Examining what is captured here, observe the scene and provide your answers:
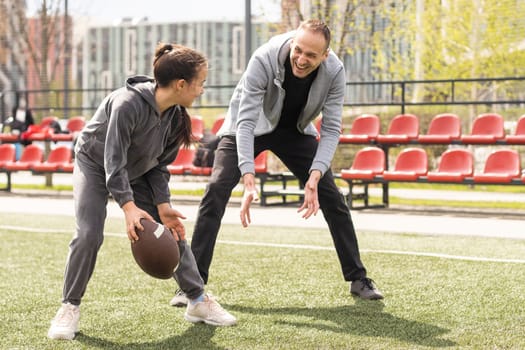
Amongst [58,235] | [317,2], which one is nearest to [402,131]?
[317,2]

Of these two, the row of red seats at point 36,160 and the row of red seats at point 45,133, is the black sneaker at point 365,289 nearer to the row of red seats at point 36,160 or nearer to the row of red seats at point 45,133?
the row of red seats at point 36,160

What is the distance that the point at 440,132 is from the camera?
14141mm

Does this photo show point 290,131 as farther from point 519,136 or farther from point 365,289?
point 519,136

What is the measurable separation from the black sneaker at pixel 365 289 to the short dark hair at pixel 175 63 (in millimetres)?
1943

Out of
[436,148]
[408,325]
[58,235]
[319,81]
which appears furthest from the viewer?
[436,148]

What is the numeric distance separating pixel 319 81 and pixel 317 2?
11786 millimetres

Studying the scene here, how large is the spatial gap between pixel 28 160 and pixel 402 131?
7319 mm

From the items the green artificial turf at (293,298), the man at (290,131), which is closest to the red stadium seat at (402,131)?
the green artificial turf at (293,298)

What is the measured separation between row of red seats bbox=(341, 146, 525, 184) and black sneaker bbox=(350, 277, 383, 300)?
7.08 meters

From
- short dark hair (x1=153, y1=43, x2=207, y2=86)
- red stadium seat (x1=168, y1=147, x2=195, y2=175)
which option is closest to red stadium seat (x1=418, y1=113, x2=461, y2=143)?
red stadium seat (x1=168, y1=147, x2=195, y2=175)

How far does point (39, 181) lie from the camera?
Answer: 67.5 ft

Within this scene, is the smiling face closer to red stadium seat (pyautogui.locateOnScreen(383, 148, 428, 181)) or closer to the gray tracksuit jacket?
the gray tracksuit jacket

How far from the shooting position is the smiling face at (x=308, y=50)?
4.91 m

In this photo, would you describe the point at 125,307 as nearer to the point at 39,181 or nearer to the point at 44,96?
the point at 39,181
